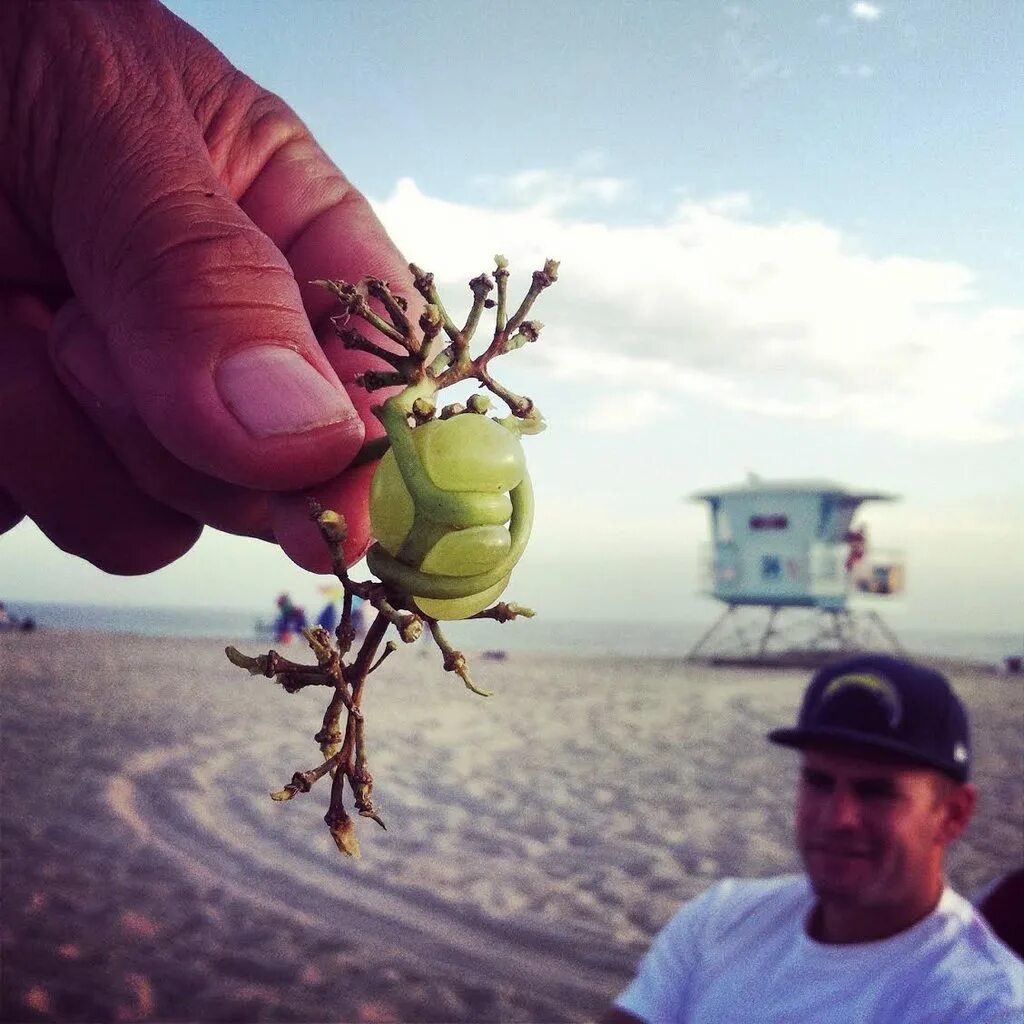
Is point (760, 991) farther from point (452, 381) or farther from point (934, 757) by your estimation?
point (452, 381)

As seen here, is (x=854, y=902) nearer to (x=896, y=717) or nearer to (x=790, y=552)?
(x=896, y=717)

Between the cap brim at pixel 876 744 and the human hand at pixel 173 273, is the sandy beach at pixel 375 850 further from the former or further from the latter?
the human hand at pixel 173 273

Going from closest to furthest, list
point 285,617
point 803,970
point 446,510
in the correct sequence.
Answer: point 446,510 < point 803,970 < point 285,617

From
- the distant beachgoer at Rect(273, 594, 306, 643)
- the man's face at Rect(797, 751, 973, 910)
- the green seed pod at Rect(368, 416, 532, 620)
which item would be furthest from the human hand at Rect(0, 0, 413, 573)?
the distant beachgoer at Rect(273, 594, 306, 643)

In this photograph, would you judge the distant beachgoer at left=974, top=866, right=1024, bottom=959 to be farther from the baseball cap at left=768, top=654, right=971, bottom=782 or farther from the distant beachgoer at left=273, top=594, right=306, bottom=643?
the distant beachgoer at left=273, top=594, right=306, bottom=643

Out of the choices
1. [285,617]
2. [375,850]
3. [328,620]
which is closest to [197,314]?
[375,850]

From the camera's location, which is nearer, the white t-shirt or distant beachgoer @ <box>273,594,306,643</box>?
the white t-shirt

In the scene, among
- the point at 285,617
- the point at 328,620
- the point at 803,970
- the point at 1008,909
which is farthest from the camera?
the point at 285,617

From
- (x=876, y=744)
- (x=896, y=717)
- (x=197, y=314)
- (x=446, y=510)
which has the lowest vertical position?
(x=876, y=744)
